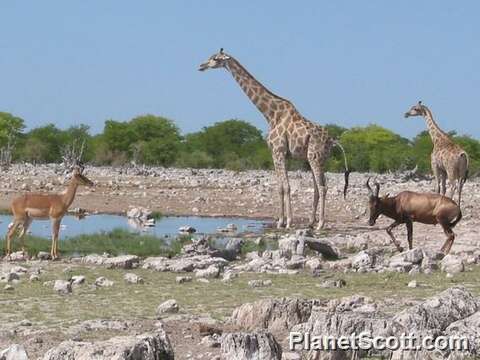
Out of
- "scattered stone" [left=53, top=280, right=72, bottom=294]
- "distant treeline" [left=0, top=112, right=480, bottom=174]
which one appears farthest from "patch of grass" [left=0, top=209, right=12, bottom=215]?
"distant treeline" [left=0, top=112, right=480, bottom=174]

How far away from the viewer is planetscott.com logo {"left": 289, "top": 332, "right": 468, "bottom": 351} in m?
6.38

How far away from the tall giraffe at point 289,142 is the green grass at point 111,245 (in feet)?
10.8

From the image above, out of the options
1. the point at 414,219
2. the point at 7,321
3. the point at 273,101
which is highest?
the point at 273,101

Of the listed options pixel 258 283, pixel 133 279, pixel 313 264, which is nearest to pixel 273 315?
pixel 258 283

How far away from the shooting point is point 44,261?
12.9 m

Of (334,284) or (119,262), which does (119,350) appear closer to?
(334,284)

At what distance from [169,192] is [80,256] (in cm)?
1394

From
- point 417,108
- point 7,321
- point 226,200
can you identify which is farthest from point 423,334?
point 226,200

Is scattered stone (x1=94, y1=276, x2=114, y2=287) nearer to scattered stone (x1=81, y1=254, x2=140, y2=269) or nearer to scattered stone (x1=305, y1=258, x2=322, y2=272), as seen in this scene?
scattered stone (x1=81, y1=254, x2=140, y2=269)

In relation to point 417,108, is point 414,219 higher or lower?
lower

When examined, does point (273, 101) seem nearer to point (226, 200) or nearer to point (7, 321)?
point (226, 200)

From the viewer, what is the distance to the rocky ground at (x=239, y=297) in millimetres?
6598

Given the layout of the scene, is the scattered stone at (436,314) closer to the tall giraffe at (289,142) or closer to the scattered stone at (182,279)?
the scattered stone at (182,279)

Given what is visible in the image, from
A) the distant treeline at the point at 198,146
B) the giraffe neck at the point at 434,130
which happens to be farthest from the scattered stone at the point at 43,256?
the distant treeline at the point at 198,146
